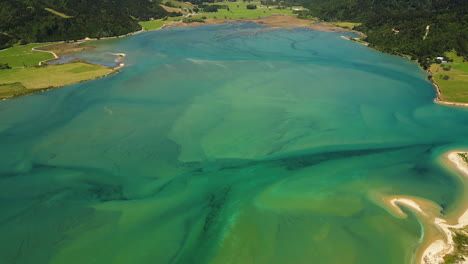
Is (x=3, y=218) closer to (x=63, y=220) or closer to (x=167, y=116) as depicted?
(x=63, y=220)

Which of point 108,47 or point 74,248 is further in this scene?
point 108,47

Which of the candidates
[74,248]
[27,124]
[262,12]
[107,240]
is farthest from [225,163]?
[262,12]

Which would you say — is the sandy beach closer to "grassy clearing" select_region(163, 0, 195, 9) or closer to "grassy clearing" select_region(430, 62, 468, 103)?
"grassy clearing" select_region(430, 62, 468, 103)

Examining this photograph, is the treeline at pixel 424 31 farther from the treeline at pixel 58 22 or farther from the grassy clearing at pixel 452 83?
the treeline at pixel 58 22

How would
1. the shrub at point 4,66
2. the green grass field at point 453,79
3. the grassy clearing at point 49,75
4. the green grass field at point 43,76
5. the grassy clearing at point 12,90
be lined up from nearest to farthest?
the grassy clearing at point 12,90 < the green grass field at point 453,79 < the green grass field at point 43,76 < the grassy clearing at point 49,75 < the shrub at point 4,66

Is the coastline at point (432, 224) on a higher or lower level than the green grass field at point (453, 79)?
lower

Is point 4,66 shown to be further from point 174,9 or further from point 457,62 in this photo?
point 174,9

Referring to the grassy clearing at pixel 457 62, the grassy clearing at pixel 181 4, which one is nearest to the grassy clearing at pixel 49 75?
the grassy clearing at pixel 457 62

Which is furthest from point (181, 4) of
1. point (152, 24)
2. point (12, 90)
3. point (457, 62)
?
point (457, 62)
